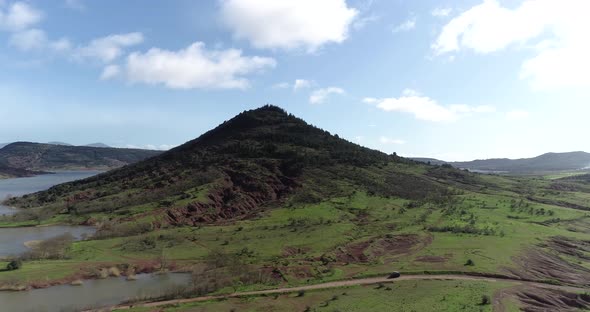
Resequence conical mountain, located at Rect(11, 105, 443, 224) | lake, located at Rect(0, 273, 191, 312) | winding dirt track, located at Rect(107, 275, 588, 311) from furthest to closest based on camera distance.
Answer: conical mountain, located at Rect(11, 105, 443, 224) < lake, located at Rect(0, 273, 191, 312) < winding dirt track, located at Rect(107, 275, 588, 311)

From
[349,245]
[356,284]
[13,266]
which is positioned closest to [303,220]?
[349,245]

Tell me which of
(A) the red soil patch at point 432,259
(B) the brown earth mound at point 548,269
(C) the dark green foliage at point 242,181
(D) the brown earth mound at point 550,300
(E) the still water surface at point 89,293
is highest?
(C) the dark green foliage at point 242,181

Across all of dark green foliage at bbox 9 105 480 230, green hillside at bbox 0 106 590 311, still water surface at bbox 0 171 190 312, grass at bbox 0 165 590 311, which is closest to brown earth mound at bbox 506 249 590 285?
green hillside at bbox 0 106 590 311

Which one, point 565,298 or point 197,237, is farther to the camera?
point 197,237

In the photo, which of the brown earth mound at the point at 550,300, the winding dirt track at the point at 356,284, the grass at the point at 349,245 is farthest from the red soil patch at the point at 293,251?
the brown earth mound at the point at 550,300

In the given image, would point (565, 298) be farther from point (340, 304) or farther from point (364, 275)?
point (340, 304)

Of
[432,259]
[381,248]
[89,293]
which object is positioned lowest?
[89,293]

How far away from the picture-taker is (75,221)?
370 ft

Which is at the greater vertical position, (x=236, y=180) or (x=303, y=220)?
(x=236, y=180)

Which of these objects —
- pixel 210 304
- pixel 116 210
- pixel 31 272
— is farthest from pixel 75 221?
pixel 210 304

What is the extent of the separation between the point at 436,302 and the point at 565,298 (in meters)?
19.2

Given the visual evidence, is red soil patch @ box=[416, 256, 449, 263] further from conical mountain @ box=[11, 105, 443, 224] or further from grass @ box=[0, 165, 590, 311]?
conical mountain @ box=[11, 105, 443, 224]

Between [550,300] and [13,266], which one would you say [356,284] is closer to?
[550,300]

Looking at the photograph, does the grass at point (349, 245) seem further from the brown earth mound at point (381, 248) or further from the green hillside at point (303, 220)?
the green hillside at point (303, 220)
